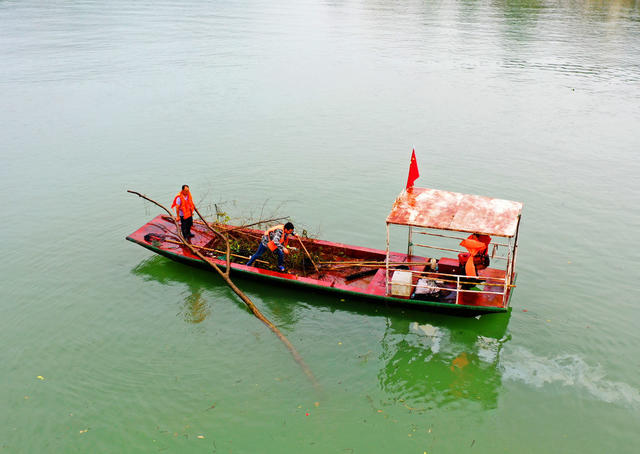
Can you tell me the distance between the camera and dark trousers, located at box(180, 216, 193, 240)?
12.2 meters

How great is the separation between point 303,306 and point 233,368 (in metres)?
2.17

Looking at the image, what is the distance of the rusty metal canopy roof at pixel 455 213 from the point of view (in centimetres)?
967

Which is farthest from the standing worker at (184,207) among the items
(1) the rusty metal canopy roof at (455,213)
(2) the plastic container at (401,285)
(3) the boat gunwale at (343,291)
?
(2) the plastic container at (401,285)

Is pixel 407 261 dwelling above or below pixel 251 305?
above

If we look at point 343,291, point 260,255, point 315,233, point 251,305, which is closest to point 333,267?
point 343,291

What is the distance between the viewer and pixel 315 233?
1409 cm

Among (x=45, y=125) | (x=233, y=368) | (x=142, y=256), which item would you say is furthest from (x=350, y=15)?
(x=233, y=368)

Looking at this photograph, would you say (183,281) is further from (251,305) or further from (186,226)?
(251,305)

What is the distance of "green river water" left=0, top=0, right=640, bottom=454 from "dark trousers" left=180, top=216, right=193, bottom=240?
0.91 meters

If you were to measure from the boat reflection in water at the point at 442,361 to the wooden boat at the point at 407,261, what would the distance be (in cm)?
49

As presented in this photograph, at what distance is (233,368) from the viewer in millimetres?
9641

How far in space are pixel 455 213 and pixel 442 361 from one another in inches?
105

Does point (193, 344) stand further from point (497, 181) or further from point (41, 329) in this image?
point (497, 181)

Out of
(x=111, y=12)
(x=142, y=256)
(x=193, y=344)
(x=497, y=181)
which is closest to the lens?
(x=193, y=344)
